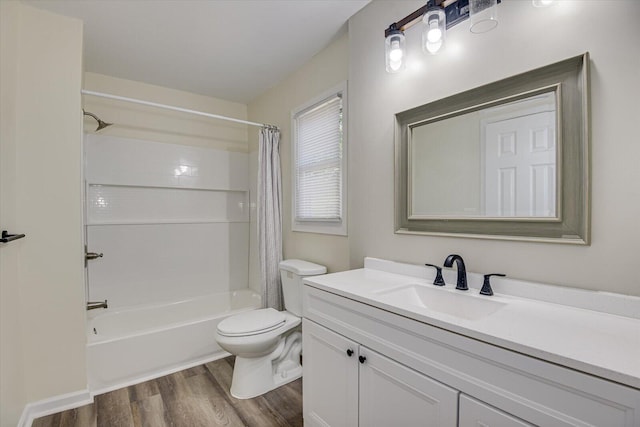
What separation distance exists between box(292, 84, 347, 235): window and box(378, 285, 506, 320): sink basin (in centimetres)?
75

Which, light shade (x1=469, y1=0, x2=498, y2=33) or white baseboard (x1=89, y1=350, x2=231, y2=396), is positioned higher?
light shade (x1=469, y1=0, x2=498, y2=33)

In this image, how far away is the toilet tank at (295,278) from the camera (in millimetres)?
2146

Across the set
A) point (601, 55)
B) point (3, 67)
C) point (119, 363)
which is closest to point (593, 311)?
point (601, 55)

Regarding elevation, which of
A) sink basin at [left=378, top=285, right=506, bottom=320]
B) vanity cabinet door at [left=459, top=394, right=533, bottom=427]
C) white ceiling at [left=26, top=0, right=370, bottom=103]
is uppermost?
white ceiling at [left=26, top=0, right=370, bottom=103]

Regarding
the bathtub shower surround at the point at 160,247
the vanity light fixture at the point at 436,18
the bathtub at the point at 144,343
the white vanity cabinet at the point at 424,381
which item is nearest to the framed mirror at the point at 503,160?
the vanity light fixture at the point at 436,18

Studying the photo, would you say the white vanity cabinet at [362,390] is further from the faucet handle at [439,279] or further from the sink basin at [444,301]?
the faucet handle at [439,279]

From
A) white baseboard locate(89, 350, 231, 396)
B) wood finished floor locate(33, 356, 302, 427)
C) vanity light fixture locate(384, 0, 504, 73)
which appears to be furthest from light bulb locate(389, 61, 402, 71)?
white baseboard locate(89, 350, 231, 396)

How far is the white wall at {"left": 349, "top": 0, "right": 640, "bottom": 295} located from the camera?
0.95m

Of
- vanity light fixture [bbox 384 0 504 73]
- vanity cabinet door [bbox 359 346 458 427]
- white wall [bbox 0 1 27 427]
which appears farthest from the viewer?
white wall [bbox 0 1 27 427]

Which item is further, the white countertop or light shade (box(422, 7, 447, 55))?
light shade (box(422, 7, 447, 55))

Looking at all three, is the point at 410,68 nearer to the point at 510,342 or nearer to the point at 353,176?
the point at 353,176

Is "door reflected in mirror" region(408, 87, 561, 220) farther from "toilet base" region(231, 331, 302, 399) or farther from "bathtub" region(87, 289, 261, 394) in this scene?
"bathtub" region(87, 289, 261, 394)

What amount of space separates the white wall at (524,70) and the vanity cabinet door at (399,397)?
0.57 meters

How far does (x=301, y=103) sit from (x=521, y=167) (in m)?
1.82
